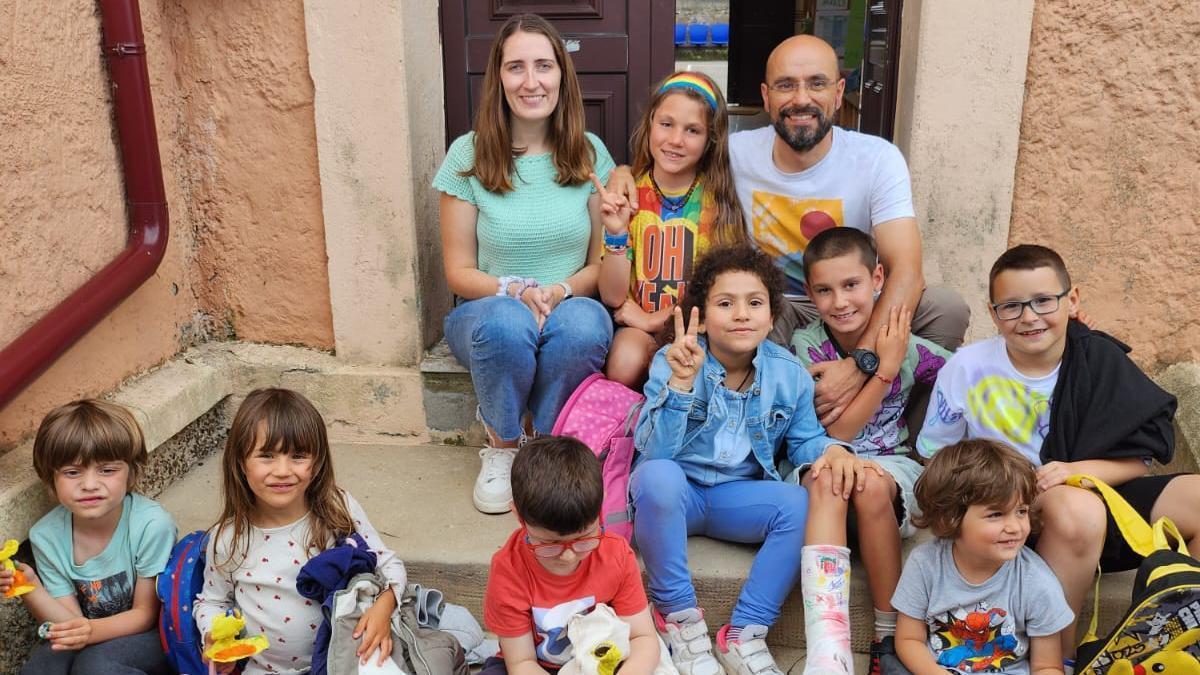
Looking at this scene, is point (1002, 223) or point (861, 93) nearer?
point (1002, 223)

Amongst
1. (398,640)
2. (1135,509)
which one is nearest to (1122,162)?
(1135,509)

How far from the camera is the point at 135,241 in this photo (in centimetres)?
A: 315

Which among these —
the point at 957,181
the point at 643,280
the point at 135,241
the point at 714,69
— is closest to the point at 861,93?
the point at 957,181

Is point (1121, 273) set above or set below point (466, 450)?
above

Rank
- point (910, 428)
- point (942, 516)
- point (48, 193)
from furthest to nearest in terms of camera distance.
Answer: point (910, 428), point (48, 193), point (942, 516)

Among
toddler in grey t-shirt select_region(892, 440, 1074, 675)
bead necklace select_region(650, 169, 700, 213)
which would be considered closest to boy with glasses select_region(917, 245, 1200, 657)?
toddler in grey t-shirt select_region(892, 440, 1074, 675)

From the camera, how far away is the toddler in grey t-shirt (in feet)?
7.94

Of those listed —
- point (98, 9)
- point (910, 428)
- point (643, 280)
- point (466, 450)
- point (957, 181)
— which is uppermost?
point (98, 9)

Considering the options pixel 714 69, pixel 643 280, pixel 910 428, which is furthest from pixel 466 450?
pixel 714 69

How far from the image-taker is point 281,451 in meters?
2.48

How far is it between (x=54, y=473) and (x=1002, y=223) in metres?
2.81

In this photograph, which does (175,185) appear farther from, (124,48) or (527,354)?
(527,354)

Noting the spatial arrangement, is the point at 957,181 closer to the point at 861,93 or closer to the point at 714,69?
the point at 861,93

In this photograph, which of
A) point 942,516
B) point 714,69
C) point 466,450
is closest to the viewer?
point 942,516
